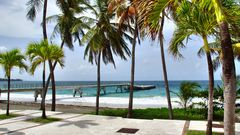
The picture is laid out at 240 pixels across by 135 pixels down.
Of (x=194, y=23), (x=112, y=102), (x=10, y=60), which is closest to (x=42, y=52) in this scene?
(x=10, y=60)

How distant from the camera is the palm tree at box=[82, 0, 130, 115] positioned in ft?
51.3

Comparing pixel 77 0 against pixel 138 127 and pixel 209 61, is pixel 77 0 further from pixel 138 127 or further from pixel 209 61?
pixel 209 61

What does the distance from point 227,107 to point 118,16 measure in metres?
10.4

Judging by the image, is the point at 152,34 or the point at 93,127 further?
the point at 93,127

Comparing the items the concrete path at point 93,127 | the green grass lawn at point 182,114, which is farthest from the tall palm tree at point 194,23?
the green grass lawn at point 182,114

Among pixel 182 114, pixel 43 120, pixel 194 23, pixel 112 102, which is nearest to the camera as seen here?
pixel 194 23

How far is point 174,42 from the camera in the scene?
812 centimetres

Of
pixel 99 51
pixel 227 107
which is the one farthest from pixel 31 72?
pixel 227 107

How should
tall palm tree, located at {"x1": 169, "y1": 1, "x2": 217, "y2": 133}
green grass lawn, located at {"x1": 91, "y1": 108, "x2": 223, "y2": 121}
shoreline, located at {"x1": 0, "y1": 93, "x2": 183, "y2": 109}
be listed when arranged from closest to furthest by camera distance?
tall palm tree, located at {"x1": 169, "y1": 1, "x2": 217, "y2": 133}, green grass lawn, located at {"x1": 91, "y1": 108, "x2": 223, "y2": 121}, shoreline, located at {"x1": 0, "y1": 93, "x2": 183, "y2": 109}

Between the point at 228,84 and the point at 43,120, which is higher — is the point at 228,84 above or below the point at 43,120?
above

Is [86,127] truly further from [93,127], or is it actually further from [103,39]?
[103,39]

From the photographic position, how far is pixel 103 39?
53.6ft


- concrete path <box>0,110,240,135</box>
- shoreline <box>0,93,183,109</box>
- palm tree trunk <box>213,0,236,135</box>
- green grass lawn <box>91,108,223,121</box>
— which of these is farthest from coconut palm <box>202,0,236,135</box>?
shoreline <box>0,93,183,109</box>

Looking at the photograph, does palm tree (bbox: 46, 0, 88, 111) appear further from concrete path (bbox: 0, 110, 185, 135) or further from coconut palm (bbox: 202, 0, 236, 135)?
coconut palm (bbox: 202, 0, 236, 135)
